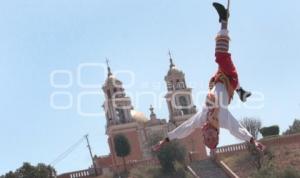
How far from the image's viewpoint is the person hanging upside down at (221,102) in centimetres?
1319

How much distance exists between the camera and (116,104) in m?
62.3

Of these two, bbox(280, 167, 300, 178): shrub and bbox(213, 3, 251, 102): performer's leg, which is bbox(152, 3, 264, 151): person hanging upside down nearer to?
bbox(213, 3, 251, 102): performer's leg

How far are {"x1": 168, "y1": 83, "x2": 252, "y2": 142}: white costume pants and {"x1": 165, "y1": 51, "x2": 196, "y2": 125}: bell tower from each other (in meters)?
48.9

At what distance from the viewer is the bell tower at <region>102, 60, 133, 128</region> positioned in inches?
2447

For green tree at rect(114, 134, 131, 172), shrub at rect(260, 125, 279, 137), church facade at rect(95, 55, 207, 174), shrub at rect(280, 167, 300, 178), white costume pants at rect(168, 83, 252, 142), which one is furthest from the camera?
church facade at rect(95, 55, 207, 174)

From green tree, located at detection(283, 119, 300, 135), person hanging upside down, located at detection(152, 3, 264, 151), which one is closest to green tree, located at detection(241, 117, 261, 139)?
green tree, located at detection(283, 119, 300, 135)

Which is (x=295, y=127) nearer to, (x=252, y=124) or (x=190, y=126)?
(x=252, y=124)

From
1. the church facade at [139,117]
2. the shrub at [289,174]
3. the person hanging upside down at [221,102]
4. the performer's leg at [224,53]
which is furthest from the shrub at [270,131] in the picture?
the performer's leg at [224,53]

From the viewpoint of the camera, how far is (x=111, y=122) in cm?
6238

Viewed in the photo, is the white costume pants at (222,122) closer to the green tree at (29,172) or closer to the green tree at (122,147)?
the green tree at (29,172)

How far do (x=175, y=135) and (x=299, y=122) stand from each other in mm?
62340

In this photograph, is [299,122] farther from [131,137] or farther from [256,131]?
[131,137]

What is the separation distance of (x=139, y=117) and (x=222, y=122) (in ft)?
171

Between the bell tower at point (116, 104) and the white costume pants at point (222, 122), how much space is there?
158 ft
